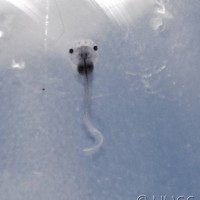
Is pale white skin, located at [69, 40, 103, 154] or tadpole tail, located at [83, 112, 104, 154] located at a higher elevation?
pale white skin, located at [69, 40, 103, 154]

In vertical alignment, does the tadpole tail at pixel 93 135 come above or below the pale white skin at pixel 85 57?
below

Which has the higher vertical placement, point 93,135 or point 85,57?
point 85,57

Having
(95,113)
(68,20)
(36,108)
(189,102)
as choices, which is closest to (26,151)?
(36,108)

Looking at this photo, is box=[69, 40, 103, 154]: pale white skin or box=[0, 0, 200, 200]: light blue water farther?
box=[69, 40, 103, 154]: pale white skin

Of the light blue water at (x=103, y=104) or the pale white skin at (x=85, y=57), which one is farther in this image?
the pale white skin at (x=85, y=57)

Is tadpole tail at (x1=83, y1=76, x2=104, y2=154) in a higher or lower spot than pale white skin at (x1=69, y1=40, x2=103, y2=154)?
lower

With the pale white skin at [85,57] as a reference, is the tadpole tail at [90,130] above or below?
below

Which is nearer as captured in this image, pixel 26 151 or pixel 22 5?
pixel 26 151

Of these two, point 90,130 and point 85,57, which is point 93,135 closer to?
point 90,130

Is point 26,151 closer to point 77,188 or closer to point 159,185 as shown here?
point 77,188

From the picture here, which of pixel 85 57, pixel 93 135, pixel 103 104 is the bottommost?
pixel 93 135

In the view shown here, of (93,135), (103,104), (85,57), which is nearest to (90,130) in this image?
(93,135)
